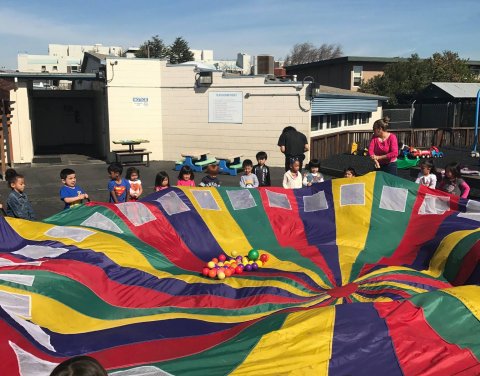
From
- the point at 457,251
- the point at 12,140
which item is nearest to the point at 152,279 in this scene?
the point at 457,251

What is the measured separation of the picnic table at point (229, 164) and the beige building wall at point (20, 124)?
6.97 meters

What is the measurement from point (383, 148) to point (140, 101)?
1168cm

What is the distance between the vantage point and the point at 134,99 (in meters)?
17.4

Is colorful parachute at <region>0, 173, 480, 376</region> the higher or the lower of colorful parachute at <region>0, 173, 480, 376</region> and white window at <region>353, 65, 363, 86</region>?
the lower

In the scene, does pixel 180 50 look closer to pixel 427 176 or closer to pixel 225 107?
pixel 225 107

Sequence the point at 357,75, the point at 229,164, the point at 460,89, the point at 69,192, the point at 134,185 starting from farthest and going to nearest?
the point at 357,75 < the point at 460,89 < the point at 229,164 < the point at 134,185 < the point at 69,192

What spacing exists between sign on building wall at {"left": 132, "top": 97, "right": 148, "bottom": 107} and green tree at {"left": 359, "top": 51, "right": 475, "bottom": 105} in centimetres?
1670

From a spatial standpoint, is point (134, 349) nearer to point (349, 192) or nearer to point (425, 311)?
point (425, 311)

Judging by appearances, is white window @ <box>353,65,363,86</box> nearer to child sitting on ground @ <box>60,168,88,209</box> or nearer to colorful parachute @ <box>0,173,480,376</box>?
A: colorful parachute @ <box>0,173,480,376</box>

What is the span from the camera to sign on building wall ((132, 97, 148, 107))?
1741 centimetres

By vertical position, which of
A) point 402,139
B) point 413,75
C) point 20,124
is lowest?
point 402,139

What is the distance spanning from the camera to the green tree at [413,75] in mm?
29891

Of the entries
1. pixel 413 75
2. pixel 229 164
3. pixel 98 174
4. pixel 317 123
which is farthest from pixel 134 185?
pixel 413 75

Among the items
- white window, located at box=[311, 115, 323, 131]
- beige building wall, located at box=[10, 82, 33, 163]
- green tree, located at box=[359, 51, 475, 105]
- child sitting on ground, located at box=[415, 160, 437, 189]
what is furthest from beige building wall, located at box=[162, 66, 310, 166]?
green tree, located at box=[359, 51, 475, 105]
